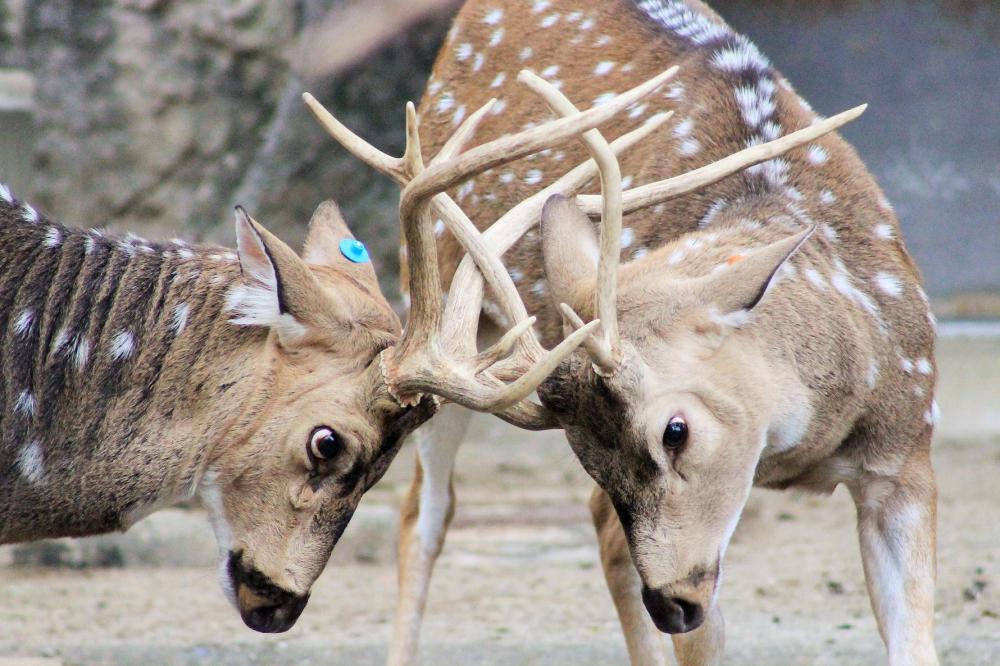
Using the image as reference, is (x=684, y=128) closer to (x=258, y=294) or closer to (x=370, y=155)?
(x=370, y=155)

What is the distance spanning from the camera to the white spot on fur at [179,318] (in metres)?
4.16

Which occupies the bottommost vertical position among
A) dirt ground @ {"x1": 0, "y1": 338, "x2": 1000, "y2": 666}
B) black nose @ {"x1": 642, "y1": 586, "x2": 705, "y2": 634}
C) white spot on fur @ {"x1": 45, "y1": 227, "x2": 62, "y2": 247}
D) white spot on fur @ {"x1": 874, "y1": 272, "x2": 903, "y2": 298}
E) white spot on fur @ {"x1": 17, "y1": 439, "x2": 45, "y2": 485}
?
dirt ground @ {"x1": 0, "y1": 338, "x2": 1000, "y2": 666}

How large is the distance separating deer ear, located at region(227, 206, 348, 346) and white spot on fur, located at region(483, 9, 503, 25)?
224 cm

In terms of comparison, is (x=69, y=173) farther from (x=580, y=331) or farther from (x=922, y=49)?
(x=580, y=331)

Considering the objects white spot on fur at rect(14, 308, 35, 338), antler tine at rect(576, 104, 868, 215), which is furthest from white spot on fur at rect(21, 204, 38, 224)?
antler tine at rect(576, 104, 868, 215)

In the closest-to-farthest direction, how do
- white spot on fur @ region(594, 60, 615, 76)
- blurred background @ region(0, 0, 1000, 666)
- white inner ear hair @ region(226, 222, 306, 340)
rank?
white inner ear hair @ region(226, 222, 306, 340), white spot on fur @ region(594, 60, 615, 76), blurred background @ region(0, 0, 1000, 666)

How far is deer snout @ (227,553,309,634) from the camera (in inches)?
159

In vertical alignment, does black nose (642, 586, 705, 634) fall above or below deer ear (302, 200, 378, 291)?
below

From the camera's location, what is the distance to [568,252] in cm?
431

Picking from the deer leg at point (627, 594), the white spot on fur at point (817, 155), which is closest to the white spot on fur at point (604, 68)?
the white spot on fur at point (817, 155)

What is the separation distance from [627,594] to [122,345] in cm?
209

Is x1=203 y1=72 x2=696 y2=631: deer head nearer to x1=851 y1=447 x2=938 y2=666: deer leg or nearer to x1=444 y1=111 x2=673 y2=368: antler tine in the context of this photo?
x1=444 y1=111 x2=673 y2=368: antler tine

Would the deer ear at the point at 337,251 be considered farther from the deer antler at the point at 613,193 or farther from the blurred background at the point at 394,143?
the blurred background at the point at 394,143

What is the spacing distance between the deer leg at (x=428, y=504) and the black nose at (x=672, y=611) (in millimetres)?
1773
